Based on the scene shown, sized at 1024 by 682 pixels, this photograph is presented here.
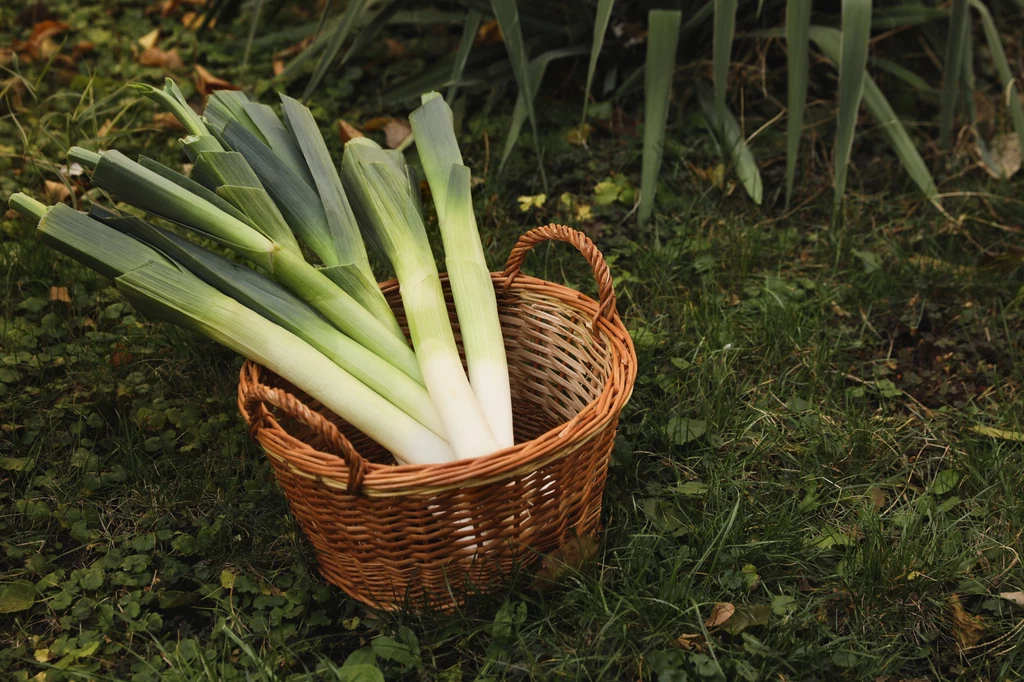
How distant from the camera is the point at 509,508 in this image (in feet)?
4.61

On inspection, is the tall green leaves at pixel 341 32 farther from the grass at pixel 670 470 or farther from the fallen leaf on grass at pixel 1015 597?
the fallen leaf on grass at pixel 1015 597

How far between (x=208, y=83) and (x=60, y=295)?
3.13 ft

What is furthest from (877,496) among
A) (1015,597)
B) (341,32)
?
(341,32)

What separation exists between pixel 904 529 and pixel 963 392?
0.57 meters

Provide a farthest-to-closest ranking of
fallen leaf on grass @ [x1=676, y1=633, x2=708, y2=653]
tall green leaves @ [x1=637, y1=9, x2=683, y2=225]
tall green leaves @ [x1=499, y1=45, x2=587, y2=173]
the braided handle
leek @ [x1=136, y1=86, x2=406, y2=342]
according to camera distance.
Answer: tall green leaves @ [x1=499, y1=45, x2=587, y2=173] → tall green leaves @ [x1=637, y1=9, x2=683, y2=225] → leek @ [x1=136, y1=86, x2=406, y2=342] → fallen leaf on grass @ [x1=676, y1=633, x2=708, y2=653] → the braided handle

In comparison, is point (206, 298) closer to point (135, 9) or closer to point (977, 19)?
point (135, 9)

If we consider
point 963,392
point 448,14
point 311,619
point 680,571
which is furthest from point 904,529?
point 448,14

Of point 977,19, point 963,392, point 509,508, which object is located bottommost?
point 963,392

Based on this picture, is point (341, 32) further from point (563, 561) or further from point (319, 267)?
point (563, 561)

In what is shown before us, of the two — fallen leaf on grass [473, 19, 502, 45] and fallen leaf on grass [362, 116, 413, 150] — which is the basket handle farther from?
fallen leaf on grass [473, 19, 502, 45]

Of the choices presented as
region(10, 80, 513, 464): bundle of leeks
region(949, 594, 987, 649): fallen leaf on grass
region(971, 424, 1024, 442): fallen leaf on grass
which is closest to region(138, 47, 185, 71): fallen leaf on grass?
region(10, 80, 513, 464): bundle of leeks

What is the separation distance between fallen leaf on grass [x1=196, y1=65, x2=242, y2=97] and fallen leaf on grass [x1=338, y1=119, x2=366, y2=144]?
0.41 metres

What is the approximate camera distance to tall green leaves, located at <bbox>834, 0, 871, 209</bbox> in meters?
2.06

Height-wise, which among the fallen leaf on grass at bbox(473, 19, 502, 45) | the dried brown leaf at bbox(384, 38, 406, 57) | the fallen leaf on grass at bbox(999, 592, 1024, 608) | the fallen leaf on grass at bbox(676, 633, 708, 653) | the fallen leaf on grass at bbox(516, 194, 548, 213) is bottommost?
the fallen leaf on grass at bbox(999, 592, 1024, 608)
